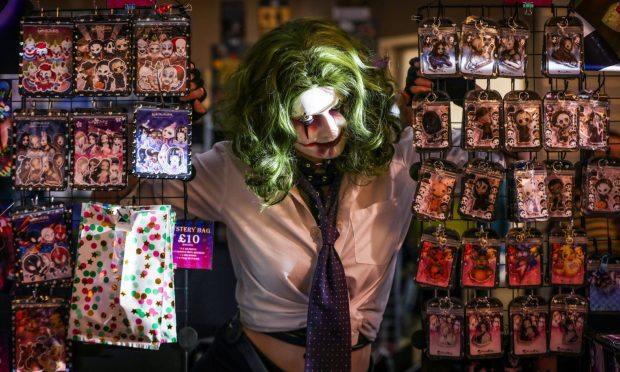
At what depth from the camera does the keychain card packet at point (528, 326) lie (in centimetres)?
241

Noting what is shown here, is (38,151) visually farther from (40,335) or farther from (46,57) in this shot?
(40,335)

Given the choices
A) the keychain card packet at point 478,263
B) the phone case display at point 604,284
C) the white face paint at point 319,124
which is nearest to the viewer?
the white face paint at point 319,124

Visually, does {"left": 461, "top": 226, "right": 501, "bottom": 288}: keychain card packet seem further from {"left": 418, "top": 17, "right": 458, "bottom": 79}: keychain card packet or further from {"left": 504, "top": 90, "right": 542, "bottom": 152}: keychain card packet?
{"left": 418, "top": 17, "right": 458, "bottom": 79}: keychain card packet

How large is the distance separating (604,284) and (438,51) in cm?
93

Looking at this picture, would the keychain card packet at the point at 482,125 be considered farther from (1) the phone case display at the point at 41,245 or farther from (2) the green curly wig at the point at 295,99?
(1) the phone case display at the point at 41,245

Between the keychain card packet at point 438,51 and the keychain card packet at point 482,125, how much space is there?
0.12 meters

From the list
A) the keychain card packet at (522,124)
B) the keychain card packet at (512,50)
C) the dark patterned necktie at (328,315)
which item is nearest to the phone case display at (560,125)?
the keychain card packet at (522,124)

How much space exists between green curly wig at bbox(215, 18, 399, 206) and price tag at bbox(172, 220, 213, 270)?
9.9 inches

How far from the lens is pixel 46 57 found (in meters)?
2.30

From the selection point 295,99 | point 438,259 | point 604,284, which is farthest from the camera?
point 604,284

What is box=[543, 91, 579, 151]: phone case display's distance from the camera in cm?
231

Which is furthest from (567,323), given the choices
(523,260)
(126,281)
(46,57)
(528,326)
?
(46,57)

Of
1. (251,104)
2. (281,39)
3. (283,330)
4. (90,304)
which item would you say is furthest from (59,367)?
(281,39)

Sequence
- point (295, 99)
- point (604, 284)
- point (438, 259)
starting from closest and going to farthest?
point (295, 99), point (438, 259), point (604, 284)
